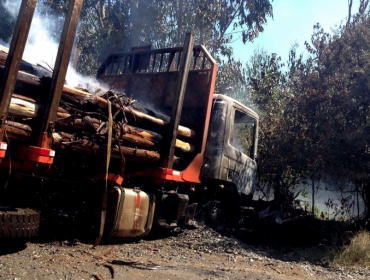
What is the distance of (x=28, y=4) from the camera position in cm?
379

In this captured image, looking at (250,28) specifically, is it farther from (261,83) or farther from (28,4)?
→ (28,4)

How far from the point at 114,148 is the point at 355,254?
14.0 ft

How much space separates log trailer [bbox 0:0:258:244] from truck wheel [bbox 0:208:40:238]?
0.01m

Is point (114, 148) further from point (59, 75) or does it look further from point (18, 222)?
point (18, 222)

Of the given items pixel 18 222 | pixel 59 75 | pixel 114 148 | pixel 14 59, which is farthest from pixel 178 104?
pixel 18 222

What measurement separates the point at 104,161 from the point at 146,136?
2.26 feet

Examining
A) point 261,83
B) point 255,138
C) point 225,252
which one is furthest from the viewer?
point 261,83

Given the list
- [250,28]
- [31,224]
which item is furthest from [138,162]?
[250,28]

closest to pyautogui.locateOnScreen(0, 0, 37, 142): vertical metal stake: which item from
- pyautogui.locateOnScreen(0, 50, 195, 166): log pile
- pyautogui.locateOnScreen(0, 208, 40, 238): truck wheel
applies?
pyautogui.locateOnScreen(0, 50, 195, 166): log pile

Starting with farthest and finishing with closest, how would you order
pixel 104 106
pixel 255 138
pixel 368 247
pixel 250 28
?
1. pixel 250 28
2. pixel 255 138
3. pixel 368 247
4. pixel 104 106

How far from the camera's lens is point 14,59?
369 centimetres

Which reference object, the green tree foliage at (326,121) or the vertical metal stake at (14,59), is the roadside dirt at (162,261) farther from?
the green tree foliage at (326,121)

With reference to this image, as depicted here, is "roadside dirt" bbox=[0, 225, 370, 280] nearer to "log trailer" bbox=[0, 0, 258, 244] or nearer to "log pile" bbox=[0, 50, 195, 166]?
"log trailer" bbox=[0, 0, 258, 244]

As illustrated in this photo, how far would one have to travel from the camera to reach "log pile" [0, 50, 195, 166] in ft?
13.0
